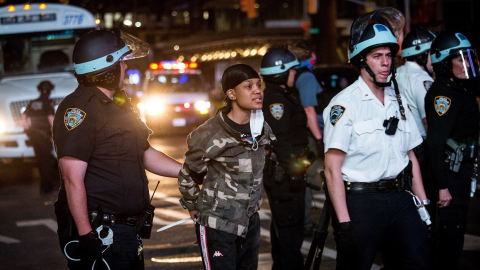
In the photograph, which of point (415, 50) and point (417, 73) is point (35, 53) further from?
point (417, 73)

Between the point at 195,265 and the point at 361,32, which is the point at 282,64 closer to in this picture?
the point at 361,32

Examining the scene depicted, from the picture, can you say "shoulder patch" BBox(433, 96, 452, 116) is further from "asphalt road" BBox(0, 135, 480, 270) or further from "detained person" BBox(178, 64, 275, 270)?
"asphalt road" BBox(0, 135, 480, 270)

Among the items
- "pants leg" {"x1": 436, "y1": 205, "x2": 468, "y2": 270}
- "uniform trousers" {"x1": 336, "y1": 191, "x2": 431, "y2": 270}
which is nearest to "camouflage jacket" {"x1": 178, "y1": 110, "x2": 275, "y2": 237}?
"uniform trousers" {"x1": 336, "y1": 191, "x2": 431, "y2": 270}

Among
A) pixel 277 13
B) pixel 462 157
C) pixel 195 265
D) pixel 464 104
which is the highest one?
pixel 464 104

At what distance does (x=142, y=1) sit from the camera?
65.8 meters

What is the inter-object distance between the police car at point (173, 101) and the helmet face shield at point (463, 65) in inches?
572

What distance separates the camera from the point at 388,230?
3.90 metres

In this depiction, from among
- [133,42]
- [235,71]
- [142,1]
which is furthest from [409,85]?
[142,1]

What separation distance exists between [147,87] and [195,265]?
1388 centimetres

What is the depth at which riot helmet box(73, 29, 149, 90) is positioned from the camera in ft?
12.0

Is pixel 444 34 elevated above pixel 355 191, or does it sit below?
above

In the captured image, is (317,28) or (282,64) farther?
(317,28)

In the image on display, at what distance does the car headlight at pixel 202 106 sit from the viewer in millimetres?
19547

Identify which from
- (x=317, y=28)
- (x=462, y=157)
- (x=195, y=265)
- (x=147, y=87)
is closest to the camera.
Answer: (x=462, y=157)
